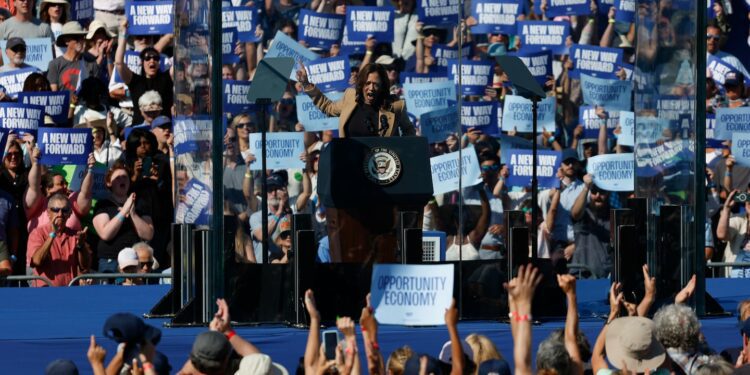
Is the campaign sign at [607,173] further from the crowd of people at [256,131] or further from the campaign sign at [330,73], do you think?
the campaign sign at [330,73]

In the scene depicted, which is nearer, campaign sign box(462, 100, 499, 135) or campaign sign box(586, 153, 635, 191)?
campaign sign box(586, 153, 635, 191)

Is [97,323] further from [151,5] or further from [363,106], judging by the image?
[151,5]

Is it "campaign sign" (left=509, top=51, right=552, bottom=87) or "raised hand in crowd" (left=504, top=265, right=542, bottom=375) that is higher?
"campaign sign" (left=509, top=51, right=552, bottom=87)

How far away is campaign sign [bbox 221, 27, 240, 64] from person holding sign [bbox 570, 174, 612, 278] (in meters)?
4.50

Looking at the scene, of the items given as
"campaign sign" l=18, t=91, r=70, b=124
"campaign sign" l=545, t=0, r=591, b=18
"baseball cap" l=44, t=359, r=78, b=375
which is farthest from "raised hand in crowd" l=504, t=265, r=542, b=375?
"campaign sign" l=545, t=0, r=591, b=18

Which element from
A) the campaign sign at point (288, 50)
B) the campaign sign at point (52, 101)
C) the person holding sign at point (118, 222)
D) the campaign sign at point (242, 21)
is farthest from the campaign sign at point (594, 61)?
the campaign sign at point (242, 21)

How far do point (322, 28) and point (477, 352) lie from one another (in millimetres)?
6912

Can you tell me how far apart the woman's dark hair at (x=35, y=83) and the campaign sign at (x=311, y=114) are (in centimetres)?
397

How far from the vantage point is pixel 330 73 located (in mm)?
13602

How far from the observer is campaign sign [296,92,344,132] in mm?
13180

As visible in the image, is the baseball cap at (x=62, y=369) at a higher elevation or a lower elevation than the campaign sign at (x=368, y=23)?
lower

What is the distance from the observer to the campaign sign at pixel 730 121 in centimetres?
1758

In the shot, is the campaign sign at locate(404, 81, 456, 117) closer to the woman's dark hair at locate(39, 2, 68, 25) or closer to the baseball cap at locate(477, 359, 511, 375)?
the baseball cap at locate(477, 359, 511, 375)

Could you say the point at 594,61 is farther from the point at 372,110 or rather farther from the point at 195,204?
the point at 195,204
